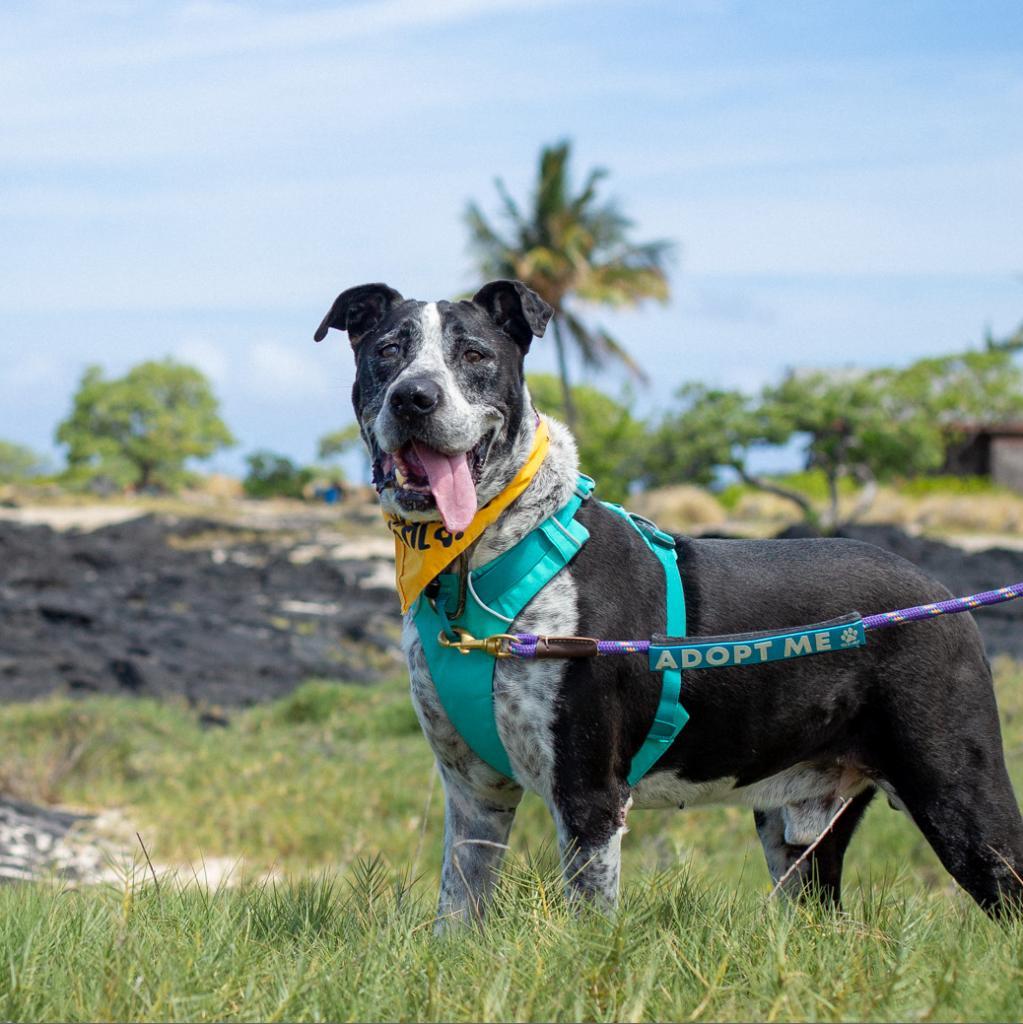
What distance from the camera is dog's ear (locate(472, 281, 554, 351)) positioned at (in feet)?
14.5

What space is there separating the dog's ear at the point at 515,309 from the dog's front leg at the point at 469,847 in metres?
1.43

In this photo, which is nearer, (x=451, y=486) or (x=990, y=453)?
(x=451, y=486)

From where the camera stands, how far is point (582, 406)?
6794 cm

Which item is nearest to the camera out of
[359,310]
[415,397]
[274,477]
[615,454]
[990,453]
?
[415,397]

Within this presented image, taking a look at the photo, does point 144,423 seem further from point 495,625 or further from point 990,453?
point 495,625

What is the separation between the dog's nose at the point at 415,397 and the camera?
3984 mm

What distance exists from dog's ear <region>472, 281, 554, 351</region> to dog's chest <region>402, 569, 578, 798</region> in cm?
81

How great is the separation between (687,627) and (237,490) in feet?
198

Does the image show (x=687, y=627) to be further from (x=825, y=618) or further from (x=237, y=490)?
(x=237, y=490)

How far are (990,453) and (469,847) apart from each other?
48.4 metres

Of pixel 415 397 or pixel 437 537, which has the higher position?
pixel 415 397

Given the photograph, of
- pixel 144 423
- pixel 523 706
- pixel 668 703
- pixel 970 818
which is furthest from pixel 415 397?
pixel 144 423

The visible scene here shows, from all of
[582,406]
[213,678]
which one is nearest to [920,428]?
[213,678]

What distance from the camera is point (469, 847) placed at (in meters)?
4.43
